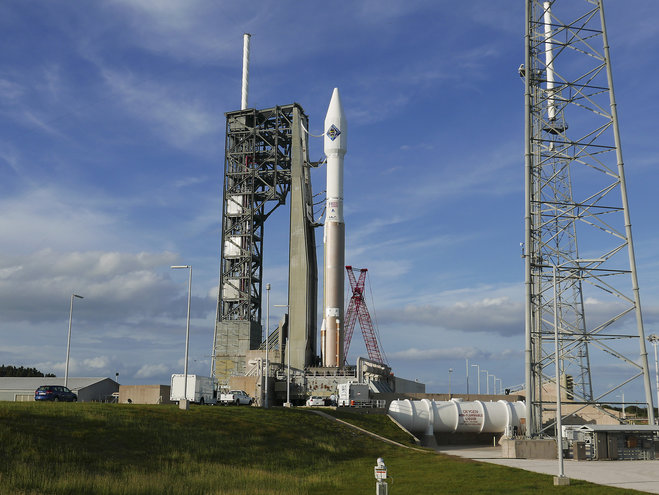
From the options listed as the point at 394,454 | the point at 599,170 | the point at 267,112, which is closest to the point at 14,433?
the point at 394,454

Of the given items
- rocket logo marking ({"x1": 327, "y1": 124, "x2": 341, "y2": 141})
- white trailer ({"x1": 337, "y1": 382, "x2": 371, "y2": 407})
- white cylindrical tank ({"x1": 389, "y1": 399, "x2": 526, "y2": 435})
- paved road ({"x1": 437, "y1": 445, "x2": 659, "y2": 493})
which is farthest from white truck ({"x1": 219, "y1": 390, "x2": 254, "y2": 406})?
rocket logo marking ({"x1": 327, "y1": 124, "x2": 341, "y2": 141})

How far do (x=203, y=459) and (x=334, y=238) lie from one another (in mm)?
52515

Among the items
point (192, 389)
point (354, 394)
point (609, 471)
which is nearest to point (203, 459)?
point (609, 471)

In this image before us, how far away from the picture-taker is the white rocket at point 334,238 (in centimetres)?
8669

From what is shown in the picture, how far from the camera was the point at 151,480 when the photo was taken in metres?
30.6

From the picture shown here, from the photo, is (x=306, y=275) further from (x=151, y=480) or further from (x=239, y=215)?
(x=151, y=480)

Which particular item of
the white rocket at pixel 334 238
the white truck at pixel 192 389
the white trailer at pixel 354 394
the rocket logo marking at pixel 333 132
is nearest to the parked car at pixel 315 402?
the white trailer at pixel 354 394

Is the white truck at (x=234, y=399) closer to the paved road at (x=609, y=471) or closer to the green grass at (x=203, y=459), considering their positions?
the green grass at (x=203, y=459)

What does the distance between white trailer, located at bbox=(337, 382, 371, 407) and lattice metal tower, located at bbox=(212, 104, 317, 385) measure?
18659mm

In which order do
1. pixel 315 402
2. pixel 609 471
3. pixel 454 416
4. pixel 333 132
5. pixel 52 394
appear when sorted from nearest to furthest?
pixel 609 471, pixel 52 394, pixel 454 416, pixel 315 402, pixel 333 132

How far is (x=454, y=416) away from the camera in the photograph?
6675cm

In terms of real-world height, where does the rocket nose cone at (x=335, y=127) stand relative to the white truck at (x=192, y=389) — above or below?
above

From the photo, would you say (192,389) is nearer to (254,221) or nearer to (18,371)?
(254,221)

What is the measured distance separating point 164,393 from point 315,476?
Answer: 34.0 metres
